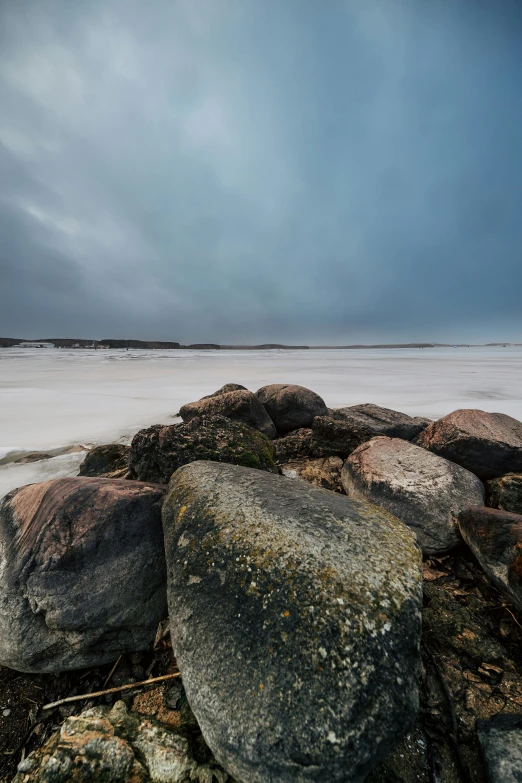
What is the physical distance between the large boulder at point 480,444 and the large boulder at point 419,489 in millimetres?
522

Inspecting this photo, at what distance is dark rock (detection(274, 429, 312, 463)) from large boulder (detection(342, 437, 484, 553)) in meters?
1.30

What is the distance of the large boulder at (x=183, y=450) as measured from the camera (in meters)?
3.10

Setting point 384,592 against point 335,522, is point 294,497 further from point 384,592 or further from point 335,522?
point 384,592

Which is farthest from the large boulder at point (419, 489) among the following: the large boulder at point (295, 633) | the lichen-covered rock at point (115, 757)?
the lichen-covered rock at point (115, 757)

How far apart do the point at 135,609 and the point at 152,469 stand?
1327 millimetres

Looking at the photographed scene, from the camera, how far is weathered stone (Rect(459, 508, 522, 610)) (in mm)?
2012

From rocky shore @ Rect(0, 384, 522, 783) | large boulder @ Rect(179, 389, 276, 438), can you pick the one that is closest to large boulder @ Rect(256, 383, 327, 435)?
large boulder @ Rect(179, 389, 276, 438)

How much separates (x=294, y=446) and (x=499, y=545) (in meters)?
2.90

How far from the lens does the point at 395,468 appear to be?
3.12 m

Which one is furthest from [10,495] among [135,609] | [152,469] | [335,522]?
[335,522]

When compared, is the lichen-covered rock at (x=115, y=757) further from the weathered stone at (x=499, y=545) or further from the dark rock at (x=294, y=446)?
the dark rock at (x=294, y=446)

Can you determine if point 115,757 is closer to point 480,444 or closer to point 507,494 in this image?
point 507,494

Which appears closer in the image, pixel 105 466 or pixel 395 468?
pixel 395 468

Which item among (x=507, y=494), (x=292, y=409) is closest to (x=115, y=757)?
(x=507, y=494)
